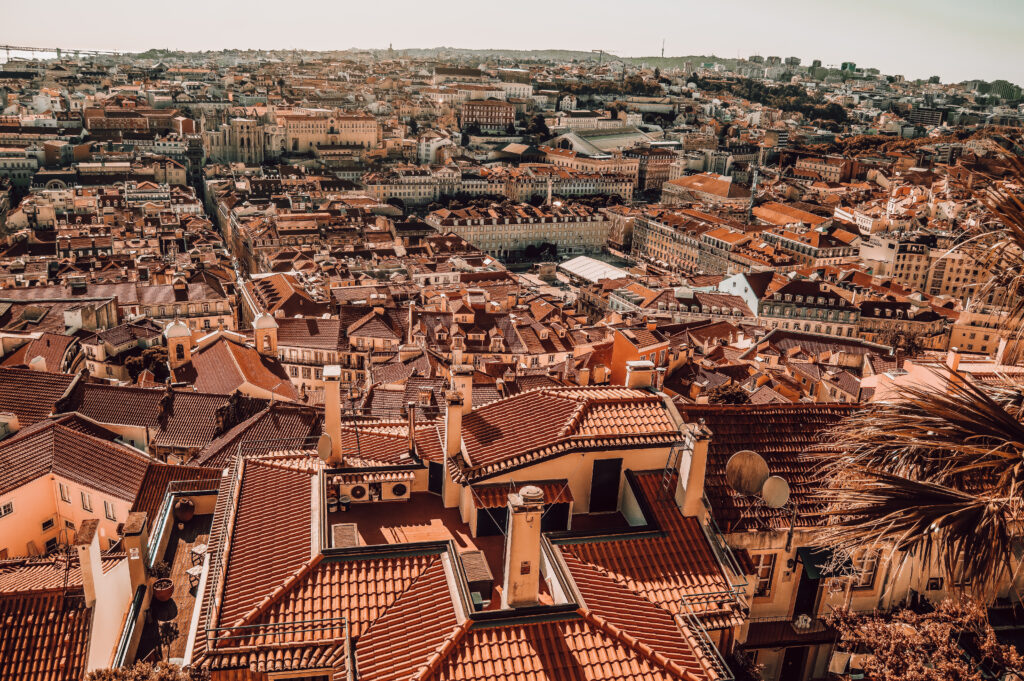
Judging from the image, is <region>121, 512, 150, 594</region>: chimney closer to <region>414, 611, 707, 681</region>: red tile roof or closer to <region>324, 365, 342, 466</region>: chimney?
<region>324, 365, 342, 466</region>: chimney

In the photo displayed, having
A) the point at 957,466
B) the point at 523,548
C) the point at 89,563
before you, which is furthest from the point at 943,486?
the point at 89,563

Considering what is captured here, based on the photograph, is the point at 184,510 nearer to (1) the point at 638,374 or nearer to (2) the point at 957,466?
(1) the point at 638,374

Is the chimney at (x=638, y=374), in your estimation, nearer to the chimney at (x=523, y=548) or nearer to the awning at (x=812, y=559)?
the awning at (x=812, y=559)

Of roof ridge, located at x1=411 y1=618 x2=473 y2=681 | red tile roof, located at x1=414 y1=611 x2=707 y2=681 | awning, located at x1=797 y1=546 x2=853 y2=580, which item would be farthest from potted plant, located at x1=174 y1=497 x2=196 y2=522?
awning, located at x1=797 y1=546 x2=853 y2=580

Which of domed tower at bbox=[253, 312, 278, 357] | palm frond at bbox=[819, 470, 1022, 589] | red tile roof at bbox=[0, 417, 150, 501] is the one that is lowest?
domed tower at bbox=[253, 312, 278, 357]

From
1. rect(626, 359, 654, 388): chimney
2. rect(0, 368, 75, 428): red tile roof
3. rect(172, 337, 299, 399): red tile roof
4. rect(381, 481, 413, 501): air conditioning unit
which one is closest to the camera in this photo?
rect(381, 481, 413, 501): air conditioning unit

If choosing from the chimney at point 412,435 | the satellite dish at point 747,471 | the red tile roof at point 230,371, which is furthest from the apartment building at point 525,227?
the satellite dish at point 747,471

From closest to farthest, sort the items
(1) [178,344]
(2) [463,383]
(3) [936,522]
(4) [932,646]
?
(3) [936,522]
(4) [932,646]
(2) [463,383]
(1) [178,344]
